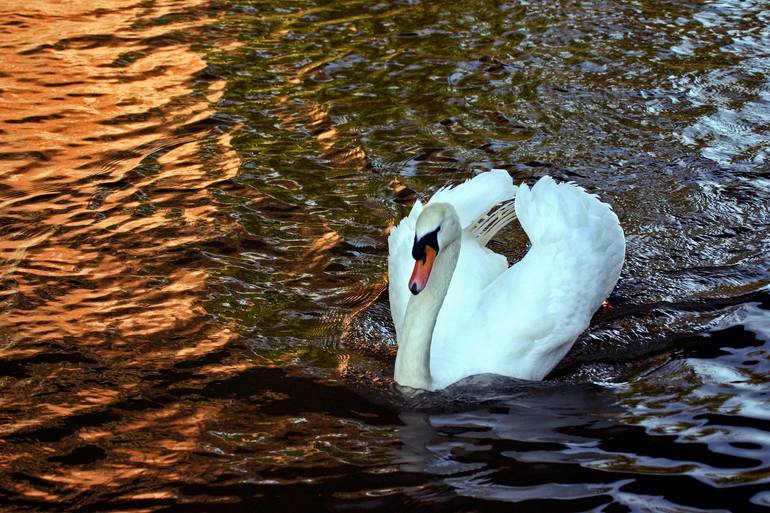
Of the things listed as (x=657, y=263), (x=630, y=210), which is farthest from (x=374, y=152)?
(x=657, y=263)

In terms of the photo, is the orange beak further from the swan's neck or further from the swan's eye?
the swan's neck

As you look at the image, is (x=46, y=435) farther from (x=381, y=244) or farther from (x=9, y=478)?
(x=381, y=244)

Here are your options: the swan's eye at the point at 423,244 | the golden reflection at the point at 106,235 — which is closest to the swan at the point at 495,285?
the swan's eye at the point at 423,244

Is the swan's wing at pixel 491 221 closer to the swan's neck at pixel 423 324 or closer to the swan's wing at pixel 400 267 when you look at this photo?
the swan's wing at pixel 400 267

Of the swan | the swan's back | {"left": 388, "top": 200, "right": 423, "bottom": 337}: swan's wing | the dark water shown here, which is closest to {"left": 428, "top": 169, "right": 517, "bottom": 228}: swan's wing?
the swan

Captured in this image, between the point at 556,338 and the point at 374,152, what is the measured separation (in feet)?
11.8

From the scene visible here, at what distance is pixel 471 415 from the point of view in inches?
226

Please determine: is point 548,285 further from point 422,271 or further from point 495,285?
point 422,271

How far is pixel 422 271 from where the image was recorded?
5.70 meters

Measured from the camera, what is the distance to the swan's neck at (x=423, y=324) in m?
5.87

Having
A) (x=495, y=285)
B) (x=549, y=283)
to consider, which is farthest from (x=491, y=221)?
(x=549, y=283)

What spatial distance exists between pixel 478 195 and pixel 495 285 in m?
0.72

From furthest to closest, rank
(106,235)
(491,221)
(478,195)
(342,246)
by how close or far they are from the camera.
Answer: (106,235), (342,246), (491,221), (478,195)

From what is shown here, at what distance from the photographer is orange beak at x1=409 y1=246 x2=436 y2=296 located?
18.4 feet
